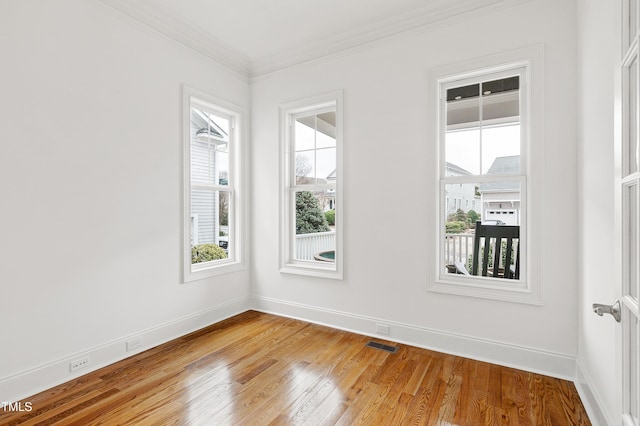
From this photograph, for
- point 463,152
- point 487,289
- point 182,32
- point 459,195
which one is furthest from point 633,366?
point 182,32

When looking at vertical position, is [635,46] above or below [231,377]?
above

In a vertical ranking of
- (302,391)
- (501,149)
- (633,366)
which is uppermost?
(501,149)

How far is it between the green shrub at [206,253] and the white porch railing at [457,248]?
2432 mm

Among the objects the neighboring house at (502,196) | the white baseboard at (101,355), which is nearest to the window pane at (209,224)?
the white baseboard at (101,355)

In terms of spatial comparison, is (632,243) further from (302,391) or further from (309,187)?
(309,187)

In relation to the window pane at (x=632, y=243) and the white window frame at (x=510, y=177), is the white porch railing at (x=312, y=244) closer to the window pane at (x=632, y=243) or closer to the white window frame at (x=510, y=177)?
the white window frame at (x=510, y=177)

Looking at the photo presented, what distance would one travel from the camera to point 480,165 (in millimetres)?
2816

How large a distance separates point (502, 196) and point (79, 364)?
3.56 metres

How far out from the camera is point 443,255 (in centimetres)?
296

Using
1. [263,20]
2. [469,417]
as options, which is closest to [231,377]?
[469,417]

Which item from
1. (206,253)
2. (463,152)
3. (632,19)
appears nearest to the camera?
(632,19)

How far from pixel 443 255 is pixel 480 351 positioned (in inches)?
32.6

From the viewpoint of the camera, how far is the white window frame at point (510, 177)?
98.4 inches

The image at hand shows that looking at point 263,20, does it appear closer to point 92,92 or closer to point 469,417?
point 92,92
